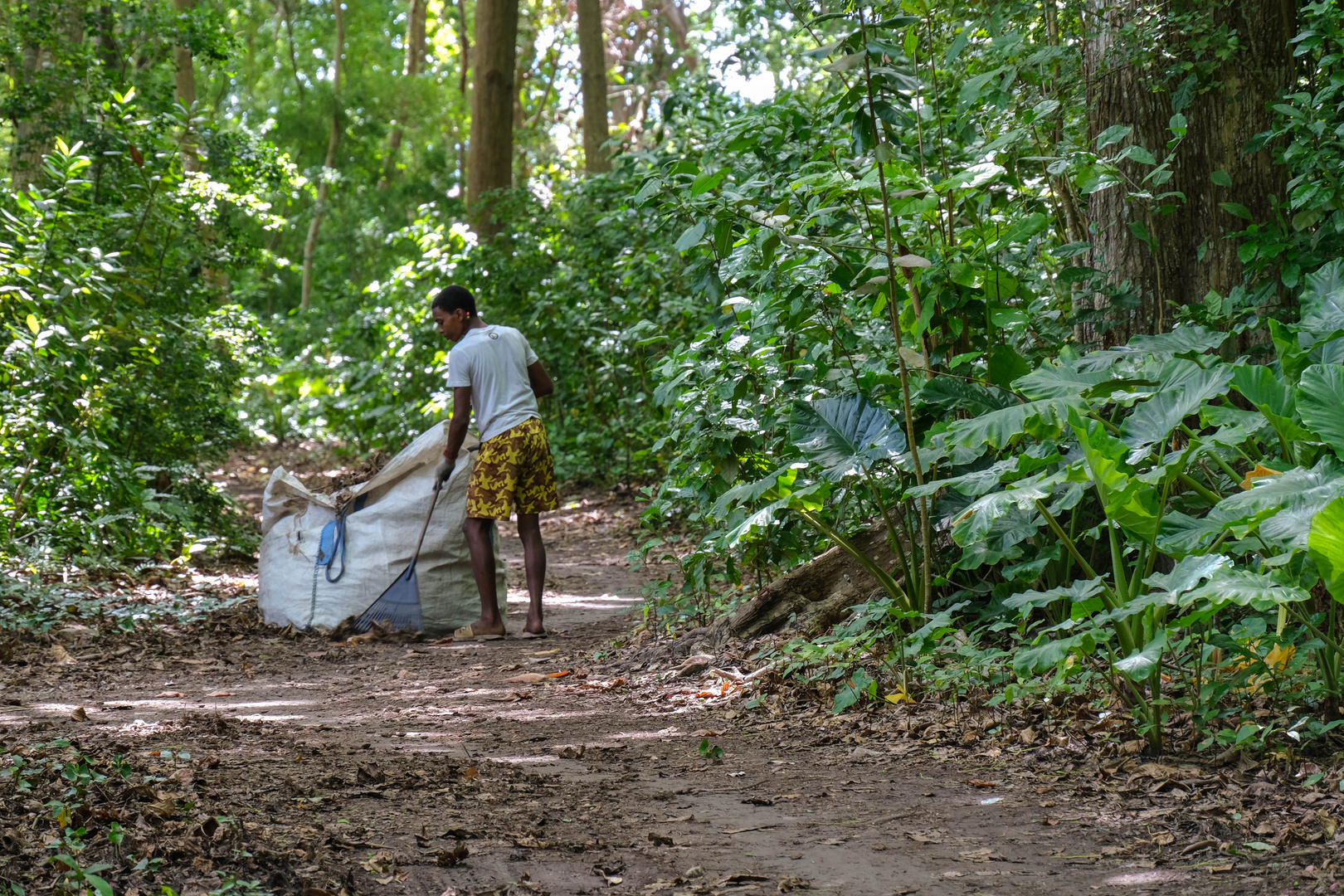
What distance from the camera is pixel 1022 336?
15.8 feet

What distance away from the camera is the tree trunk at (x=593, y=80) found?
15.3m

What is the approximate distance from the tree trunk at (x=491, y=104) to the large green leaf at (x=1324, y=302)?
10.5 metres

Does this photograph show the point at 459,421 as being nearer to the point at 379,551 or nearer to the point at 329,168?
the point at 379,551

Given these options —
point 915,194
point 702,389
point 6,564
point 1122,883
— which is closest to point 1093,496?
point 915,194

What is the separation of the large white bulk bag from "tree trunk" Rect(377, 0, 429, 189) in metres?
22.7

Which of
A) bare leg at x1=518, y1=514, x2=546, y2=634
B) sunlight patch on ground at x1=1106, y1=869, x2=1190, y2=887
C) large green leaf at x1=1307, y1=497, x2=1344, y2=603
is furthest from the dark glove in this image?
large green leaf at x1=1307, y1=497, x2=1344, y2=603

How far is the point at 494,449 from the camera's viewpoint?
6.09 meters

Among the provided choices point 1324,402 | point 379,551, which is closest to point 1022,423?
point 1324,402

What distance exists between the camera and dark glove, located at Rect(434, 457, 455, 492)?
20.2 ft

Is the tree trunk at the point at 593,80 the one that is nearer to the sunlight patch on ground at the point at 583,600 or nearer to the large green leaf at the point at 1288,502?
the sunlight patch on ground at the point at 583,600

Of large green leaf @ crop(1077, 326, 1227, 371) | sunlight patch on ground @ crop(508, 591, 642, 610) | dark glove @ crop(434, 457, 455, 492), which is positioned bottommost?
sunlight patch on ground @ crop(508, 591, 642, 610)

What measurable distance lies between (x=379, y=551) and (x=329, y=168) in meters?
21.3

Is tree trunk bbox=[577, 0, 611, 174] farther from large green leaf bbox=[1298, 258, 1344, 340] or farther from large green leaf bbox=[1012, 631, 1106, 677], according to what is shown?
large green leaf bbox=[1012, 631, 1106, 677]

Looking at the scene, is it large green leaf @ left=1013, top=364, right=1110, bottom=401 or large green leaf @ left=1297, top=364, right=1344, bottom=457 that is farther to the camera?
large green leaf @ left=1013, top=364, right=1110, bottom=401
